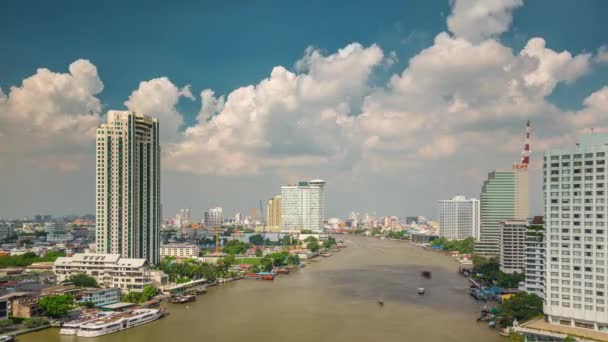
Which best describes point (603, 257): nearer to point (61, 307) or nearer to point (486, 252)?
point (61, 307)

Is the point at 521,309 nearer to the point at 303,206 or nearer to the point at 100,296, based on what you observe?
the point at 100,296

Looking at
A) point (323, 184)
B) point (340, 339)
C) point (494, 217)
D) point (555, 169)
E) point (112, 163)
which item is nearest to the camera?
point (555, 169)

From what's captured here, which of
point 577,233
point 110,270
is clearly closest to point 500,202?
point 577,233

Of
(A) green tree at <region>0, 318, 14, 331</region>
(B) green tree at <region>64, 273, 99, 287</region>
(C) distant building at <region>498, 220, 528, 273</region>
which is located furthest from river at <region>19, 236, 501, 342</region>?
(B) green tree at <region>64, 273, 99, 287</region>

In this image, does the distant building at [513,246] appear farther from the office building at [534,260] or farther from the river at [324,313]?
the office building at [534,260]

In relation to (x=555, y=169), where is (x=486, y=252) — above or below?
below

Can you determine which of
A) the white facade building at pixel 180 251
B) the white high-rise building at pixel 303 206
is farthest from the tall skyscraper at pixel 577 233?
the white high-rise building at pixel 303 206

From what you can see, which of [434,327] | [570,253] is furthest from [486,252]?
[570,253]
